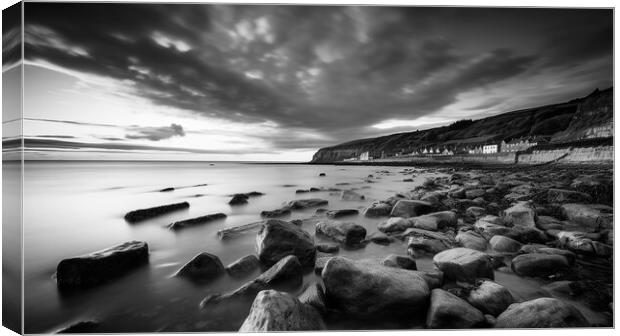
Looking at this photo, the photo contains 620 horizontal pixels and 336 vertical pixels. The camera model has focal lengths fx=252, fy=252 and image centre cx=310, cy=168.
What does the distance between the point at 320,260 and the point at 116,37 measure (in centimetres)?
313

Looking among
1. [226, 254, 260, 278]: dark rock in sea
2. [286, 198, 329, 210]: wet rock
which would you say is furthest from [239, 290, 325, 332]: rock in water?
[286, 198, 329, 210]: wet rock

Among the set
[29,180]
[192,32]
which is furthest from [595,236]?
[29,180]

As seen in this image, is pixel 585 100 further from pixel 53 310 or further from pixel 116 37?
pixel 53 310

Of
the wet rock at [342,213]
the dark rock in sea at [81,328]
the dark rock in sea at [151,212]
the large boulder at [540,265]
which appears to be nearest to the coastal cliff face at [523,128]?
the wet rock at [342,213]

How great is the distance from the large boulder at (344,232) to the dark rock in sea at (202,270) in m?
1.46

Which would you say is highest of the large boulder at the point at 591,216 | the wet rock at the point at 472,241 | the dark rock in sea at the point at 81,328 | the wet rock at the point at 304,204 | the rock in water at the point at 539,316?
the large boulder at the point at 591,216

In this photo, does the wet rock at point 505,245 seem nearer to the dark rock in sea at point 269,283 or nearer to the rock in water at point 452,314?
the rock in water at point 452,314

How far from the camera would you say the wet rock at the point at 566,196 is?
3.09 meters

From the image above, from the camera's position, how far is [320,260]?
268 cm

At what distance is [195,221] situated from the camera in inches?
152

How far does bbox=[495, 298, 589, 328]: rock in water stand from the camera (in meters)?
1.92

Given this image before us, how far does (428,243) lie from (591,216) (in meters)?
1.91

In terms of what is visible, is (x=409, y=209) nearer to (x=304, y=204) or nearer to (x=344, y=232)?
(x=344, y=232)

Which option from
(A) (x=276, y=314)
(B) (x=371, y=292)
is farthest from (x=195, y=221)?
(B) (x=371, y=292)
